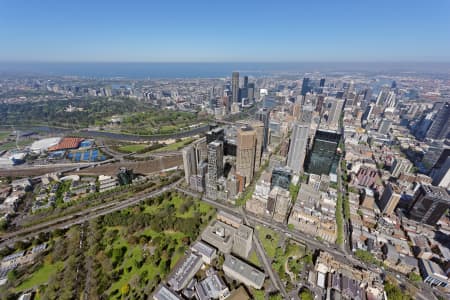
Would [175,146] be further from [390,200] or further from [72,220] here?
[390,200]

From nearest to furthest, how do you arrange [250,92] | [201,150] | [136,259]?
[136,259] < [201,150] < [250,92]

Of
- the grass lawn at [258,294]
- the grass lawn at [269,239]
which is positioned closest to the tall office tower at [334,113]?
the grass lawn at [269,239]

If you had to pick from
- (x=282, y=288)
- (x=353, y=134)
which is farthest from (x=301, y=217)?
(x=353, y=134)

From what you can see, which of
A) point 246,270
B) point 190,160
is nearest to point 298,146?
point 190,160

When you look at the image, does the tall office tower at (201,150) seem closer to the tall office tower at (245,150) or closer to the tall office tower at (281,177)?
the tall office tower at (245,150)

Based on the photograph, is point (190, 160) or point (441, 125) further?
point (441, 125)

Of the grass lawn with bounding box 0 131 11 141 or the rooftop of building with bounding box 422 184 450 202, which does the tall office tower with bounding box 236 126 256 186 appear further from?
the grass lawn with bounding box 0 131 11 141
